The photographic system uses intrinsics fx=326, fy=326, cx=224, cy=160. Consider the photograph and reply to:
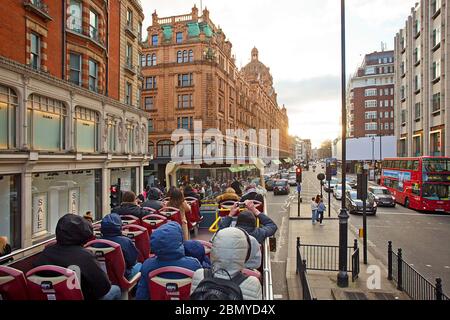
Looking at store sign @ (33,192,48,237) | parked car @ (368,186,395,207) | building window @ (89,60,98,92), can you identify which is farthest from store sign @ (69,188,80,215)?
parked car @ (368,186,395,207)

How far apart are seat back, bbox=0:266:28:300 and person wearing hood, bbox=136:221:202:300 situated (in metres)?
1.08

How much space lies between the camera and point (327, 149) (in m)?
192

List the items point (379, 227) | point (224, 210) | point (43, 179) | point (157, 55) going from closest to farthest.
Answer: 1. point (224, 210)
2. point (43, 179)
3. point (379, 227)
4. point (157, 55)

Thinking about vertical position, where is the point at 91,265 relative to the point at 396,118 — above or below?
below

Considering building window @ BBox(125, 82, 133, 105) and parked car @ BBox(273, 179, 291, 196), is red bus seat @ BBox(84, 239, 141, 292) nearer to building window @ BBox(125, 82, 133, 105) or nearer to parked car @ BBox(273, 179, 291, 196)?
building window @ BBox(125, 82, 133, 105)

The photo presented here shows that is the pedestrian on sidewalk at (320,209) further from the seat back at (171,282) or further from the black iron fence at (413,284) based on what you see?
the seat back at (171,282)

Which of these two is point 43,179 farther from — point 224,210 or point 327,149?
point 327,149

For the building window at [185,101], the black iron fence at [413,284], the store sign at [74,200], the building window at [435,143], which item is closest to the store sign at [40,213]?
the store sign at [74,200]

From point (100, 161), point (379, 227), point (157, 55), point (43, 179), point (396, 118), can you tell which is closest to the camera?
point (43, 179)

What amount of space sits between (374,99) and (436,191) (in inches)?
2952

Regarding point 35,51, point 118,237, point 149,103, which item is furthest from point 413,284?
point 149,103
